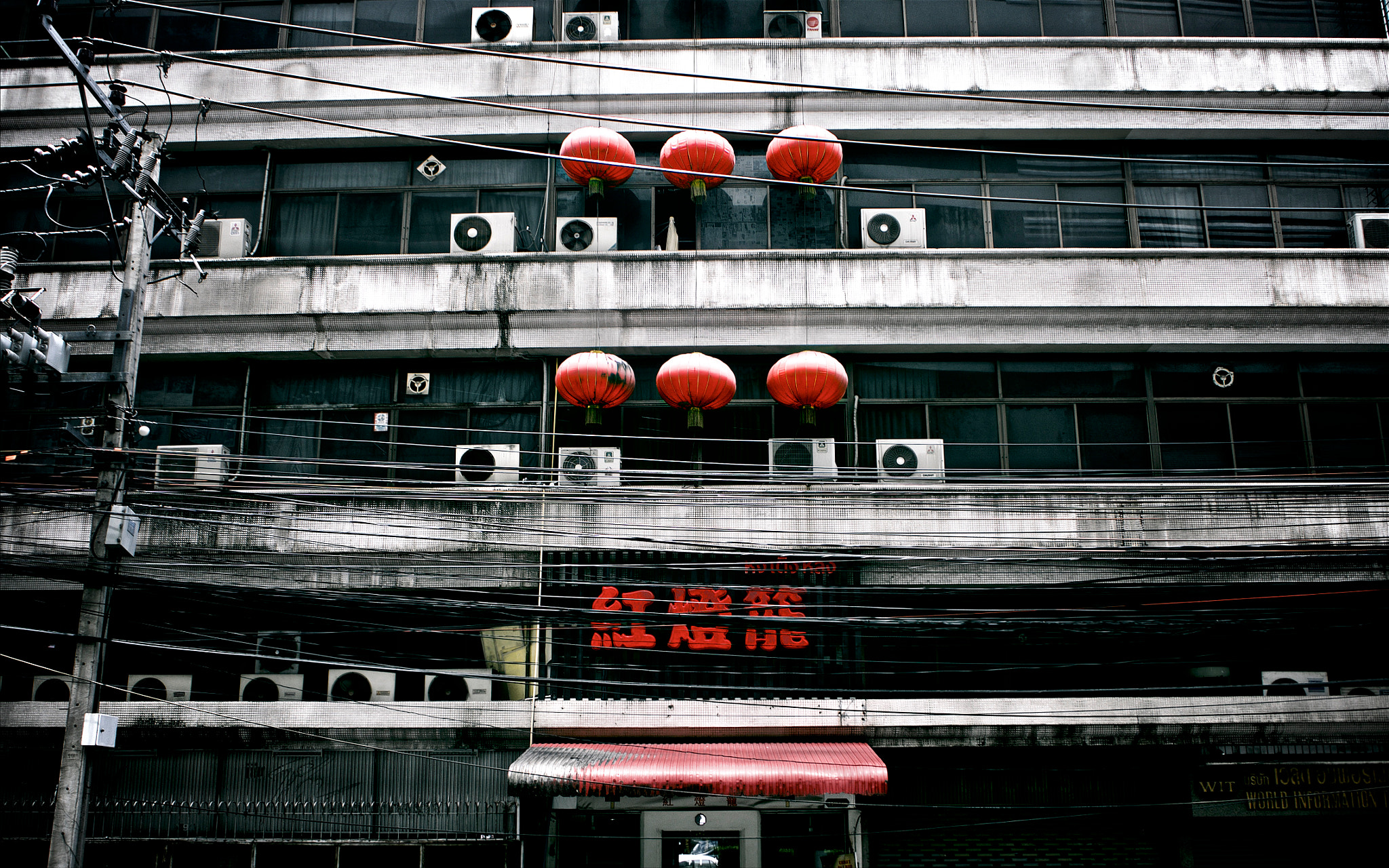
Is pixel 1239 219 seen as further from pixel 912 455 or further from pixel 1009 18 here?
pixel 912 455

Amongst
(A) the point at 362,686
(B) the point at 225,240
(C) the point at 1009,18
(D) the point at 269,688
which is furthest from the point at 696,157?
(D) the point at 269,688

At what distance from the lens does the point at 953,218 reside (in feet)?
51.0

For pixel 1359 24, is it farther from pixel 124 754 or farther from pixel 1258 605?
pixel 124 754

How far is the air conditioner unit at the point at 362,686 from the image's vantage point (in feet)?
44.8

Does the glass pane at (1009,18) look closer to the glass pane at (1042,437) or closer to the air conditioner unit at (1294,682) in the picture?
the glass pane at (1042,437)

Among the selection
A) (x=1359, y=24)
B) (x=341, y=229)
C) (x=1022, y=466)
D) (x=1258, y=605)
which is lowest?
(x=1258, y=605)

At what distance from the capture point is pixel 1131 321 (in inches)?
575

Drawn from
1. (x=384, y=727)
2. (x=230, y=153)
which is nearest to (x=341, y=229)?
(x=230, y=153)

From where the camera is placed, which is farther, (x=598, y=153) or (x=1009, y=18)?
(x=1009, y=18)

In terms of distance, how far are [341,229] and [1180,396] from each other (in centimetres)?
1388

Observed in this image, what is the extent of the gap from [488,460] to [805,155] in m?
6.80

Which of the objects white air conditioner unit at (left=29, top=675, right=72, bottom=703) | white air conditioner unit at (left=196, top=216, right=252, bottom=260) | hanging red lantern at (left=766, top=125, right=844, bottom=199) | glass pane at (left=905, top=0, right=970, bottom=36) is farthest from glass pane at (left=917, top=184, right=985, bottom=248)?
white air conditioner unit at (left=29, top=675, right=72, bottom=703)

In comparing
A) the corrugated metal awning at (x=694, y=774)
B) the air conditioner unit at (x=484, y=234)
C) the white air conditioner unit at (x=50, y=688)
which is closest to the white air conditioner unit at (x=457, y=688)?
the corrugated metal awning at (x=694, y=774)

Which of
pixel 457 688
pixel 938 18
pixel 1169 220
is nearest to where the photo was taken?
pixel 457 688
